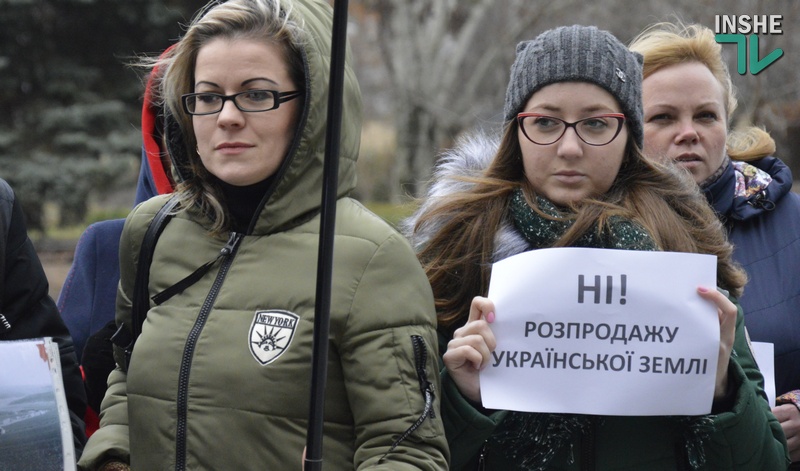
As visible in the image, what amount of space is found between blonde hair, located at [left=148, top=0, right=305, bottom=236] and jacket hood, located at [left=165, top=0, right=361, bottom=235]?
0.16ft

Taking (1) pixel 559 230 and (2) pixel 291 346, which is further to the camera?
(1) pixel 559 230

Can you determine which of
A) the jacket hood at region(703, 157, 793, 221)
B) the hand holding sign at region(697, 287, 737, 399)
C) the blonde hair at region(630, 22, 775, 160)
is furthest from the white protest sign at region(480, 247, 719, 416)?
the blonde hair at region(630, 22, 775, 160)

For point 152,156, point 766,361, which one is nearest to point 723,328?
point 766,361

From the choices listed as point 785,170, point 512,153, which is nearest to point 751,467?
point 512,153

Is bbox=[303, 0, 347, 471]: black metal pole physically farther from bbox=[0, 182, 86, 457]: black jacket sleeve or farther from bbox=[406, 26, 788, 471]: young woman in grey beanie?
bbox=[0, 182, 86, 457]: black jacket sleeve

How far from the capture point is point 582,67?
2729 millimetres

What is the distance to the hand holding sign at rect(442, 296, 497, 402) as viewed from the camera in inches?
99.7

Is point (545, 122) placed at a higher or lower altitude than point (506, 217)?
higher

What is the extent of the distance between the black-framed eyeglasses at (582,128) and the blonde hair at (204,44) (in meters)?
0.62

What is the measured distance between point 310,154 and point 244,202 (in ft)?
0.72

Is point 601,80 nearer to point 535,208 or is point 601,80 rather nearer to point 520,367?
point 535,208

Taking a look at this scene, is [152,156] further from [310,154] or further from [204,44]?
[310,154]

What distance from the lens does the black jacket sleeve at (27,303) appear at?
3023 millimetres

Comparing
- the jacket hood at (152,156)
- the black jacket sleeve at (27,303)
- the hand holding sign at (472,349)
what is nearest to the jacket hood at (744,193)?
the hand holding sign at (472,349)
